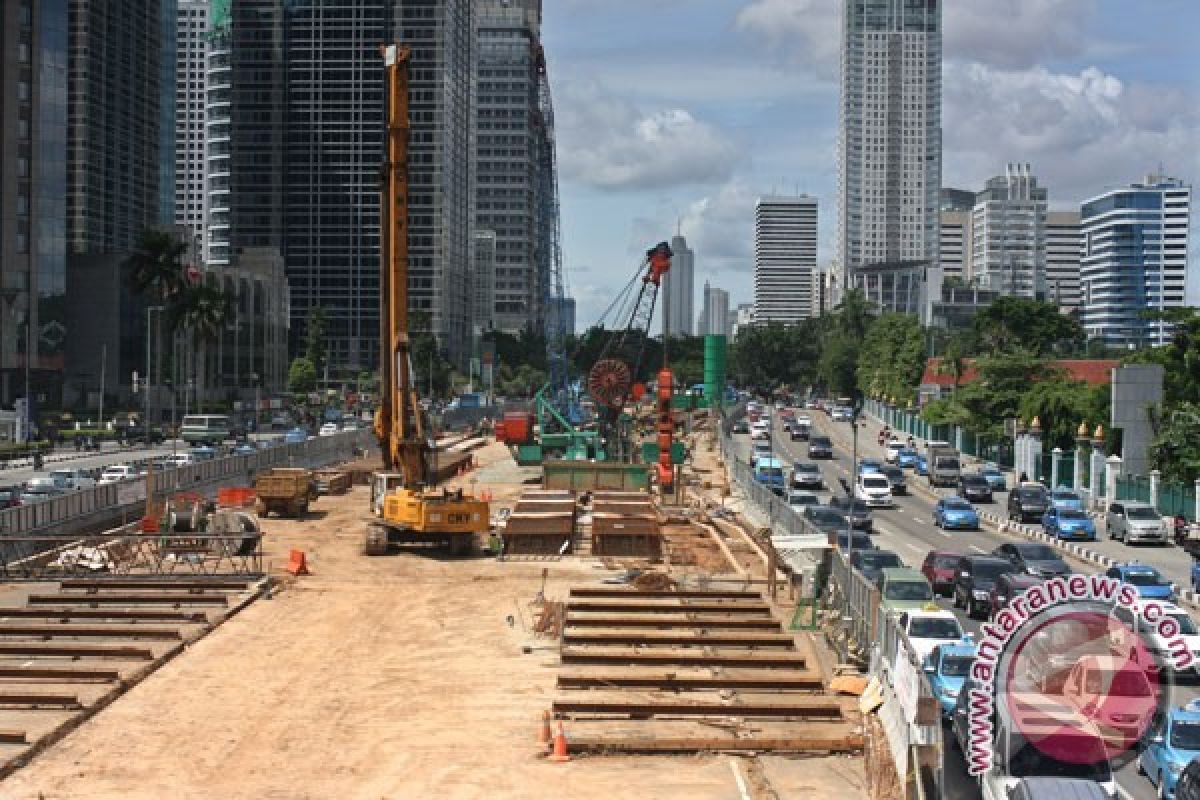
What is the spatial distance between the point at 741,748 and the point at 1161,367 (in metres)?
49.6

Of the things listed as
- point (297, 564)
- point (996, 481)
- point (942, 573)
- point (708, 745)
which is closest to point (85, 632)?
point (297, 564)

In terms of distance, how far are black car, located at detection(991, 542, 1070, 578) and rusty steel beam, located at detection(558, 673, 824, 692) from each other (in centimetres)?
1081

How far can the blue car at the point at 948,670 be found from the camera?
933 inches

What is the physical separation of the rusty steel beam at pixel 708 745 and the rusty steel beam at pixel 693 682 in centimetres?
410

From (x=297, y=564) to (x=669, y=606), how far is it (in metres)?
12.7

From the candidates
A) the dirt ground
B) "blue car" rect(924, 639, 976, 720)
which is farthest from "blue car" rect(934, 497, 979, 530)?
"blue car" rect(924, 639, 976, 720)

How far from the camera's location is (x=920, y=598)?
31641mm

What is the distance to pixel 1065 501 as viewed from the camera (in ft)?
196

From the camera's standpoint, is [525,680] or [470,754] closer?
[470,754]

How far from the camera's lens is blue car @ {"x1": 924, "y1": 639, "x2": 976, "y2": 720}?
2370 cm

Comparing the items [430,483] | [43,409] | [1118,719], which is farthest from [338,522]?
[43,409]

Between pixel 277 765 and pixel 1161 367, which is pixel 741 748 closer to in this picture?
pixel 277 765

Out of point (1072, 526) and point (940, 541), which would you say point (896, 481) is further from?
point (940, 541)

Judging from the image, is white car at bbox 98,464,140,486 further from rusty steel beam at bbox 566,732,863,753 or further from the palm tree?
rusty steel beam at bbox 566,732,863,753
